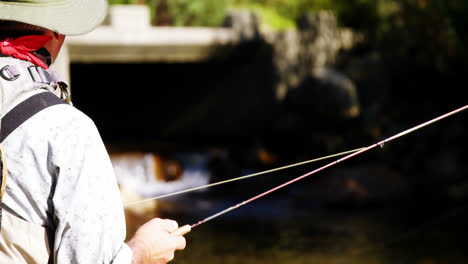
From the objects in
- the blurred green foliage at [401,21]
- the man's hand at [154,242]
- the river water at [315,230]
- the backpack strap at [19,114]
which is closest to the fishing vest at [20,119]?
the backpack strap at [19,114]

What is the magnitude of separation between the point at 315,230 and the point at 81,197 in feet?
29.6

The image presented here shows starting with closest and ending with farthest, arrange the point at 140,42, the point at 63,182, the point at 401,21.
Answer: the point at 63,182, the point at 401,21, the point at 140,42

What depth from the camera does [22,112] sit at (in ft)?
5.65

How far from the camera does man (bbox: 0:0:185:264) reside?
5.59ft

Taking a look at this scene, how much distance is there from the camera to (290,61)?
18.0 meters

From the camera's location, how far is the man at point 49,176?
5.59 feet

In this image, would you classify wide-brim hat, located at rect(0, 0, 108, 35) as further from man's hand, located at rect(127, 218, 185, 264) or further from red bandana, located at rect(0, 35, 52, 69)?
man's hand, located at rect(127, 218, 185, 264)

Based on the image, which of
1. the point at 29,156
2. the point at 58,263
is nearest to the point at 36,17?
the point at 29,156

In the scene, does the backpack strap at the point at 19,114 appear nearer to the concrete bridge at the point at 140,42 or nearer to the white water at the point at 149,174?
the concrete bridge at the point at 140,42

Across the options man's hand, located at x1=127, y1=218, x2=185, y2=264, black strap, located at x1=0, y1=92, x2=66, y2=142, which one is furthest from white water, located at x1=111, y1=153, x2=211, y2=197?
black strap, located at x1=0, y1=92, x2=66, y2=142

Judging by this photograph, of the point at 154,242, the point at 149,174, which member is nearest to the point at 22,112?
Result: the point at 154,242

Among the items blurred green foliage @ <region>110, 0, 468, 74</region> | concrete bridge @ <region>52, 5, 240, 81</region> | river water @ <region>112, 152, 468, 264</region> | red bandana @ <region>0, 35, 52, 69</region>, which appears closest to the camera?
red bandana @ <region>0, 35, 52, 69</region>

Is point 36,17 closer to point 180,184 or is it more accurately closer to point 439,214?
point 439,214

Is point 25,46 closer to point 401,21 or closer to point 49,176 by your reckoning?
point 49,176
